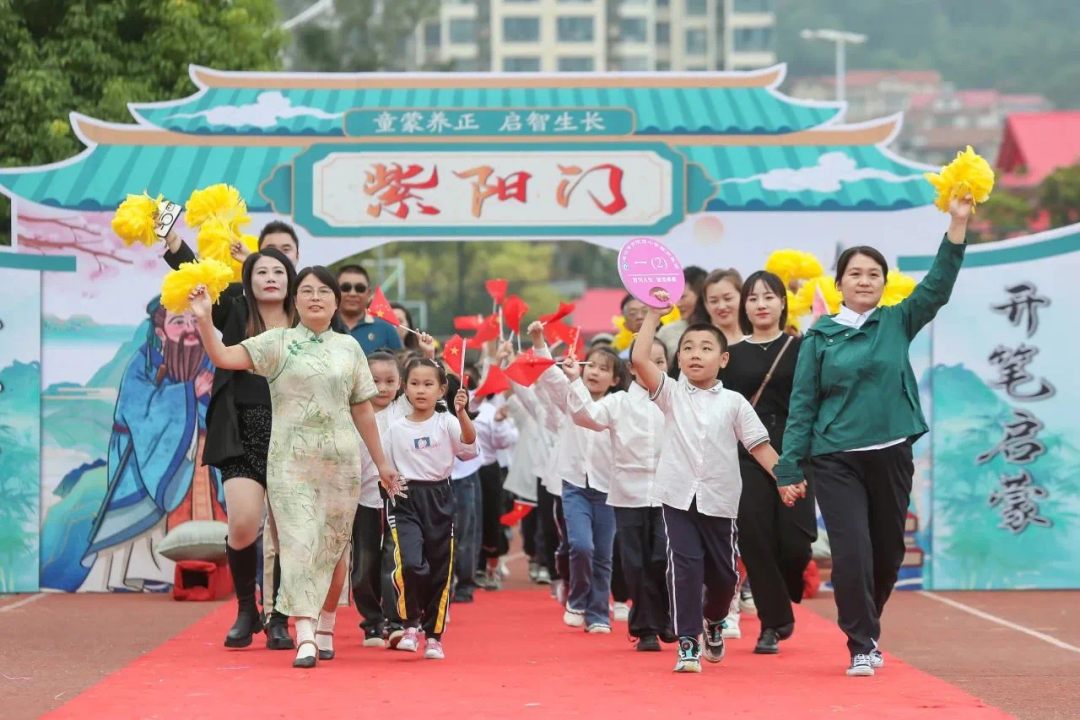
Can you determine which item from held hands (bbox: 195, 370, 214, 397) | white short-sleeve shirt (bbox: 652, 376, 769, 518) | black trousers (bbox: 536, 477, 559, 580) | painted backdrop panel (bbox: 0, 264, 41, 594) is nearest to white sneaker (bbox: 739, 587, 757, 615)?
black trousers (bbox: 536, 477, 559, 580)

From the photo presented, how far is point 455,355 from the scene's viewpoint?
9.64 metres

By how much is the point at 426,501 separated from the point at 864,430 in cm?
234

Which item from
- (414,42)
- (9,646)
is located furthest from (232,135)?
(414,42)

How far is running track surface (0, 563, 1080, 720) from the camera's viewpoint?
6840mm

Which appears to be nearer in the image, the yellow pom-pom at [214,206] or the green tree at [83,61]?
the yellow pom-pom at [214,206]

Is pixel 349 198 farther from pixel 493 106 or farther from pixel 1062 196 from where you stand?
pixel 1062 196

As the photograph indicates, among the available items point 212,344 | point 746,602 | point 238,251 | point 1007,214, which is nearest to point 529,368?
point 238,251

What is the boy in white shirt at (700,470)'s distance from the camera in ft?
26.8

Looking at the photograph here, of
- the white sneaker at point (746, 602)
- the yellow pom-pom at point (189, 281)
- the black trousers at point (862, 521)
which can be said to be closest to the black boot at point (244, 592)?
the yellow pom-pom at point (189, 281)

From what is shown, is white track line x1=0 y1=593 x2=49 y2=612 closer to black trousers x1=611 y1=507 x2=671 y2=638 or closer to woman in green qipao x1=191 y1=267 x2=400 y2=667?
woman in green qipao x1=191 y1=267 x2=400 y2=667

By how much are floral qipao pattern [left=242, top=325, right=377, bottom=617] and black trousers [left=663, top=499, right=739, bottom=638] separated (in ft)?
5.15

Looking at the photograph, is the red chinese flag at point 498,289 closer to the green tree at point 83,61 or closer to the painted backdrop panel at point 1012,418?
the painted backdrop panel at point 1012,418

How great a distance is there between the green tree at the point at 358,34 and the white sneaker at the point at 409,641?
126ft

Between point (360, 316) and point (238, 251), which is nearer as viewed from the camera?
point (238, 251)
